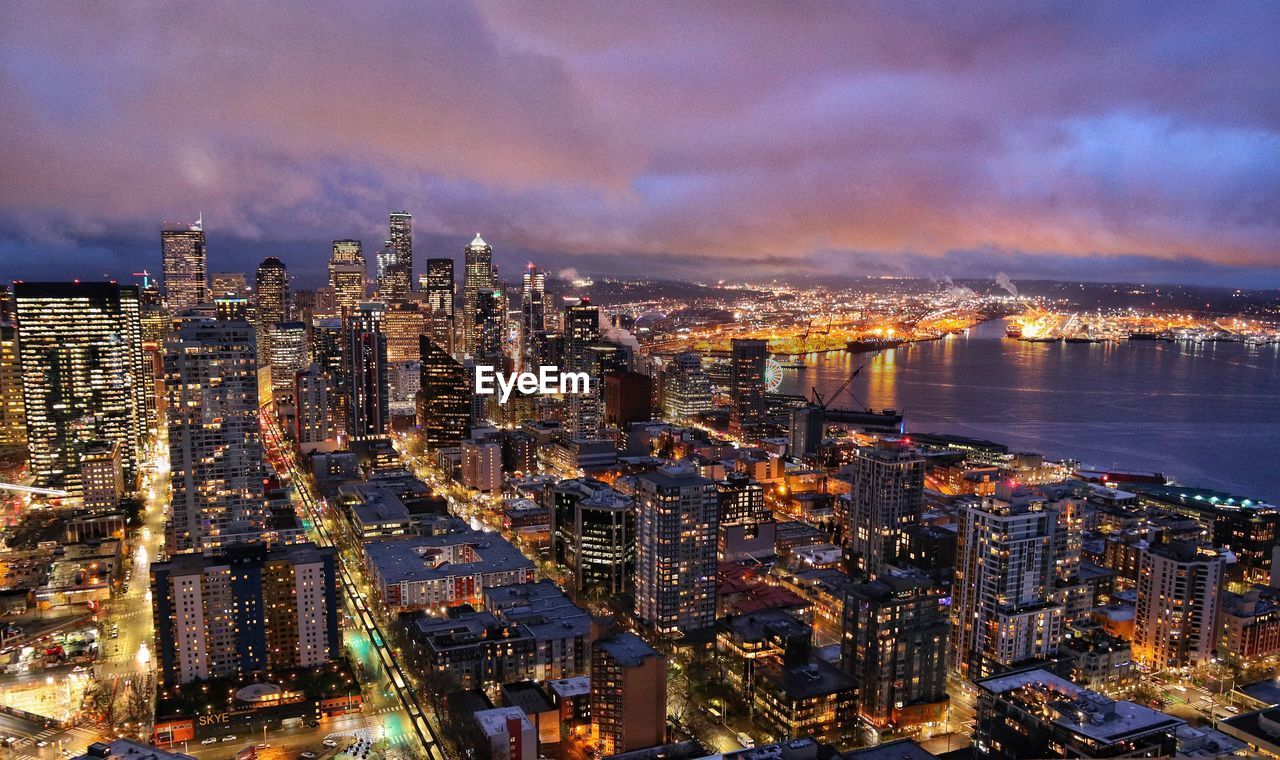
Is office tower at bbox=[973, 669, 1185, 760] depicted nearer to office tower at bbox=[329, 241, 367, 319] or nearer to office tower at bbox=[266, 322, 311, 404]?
office tower at bbox=[266, 322, 311, 404]

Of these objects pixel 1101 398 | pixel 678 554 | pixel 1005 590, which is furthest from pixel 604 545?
pixel 1101 398

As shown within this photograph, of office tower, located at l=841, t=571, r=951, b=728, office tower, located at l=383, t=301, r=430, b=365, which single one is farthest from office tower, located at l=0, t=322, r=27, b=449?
office tower, located at l=841, t=571, r=951, b=728

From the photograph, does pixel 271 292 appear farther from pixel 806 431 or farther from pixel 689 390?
pixel 806 431

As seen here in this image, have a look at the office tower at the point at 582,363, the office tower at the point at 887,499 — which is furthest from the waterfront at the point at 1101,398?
the office tower at the point at 887,499

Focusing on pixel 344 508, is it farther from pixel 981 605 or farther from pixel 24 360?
pixel 981 605

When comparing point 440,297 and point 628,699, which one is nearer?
point 628,699
